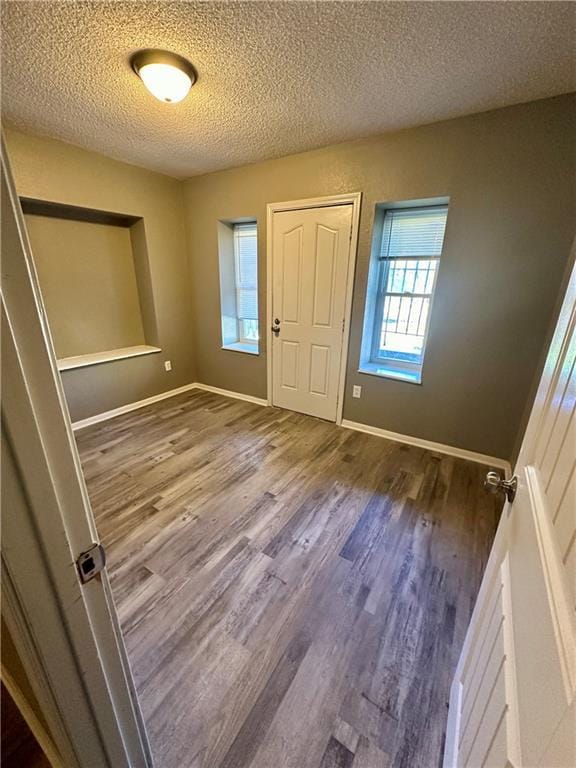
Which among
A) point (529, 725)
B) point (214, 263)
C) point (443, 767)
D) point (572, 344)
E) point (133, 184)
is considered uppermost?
point (133, 184)

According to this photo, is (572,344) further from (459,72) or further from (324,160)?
(324,160)

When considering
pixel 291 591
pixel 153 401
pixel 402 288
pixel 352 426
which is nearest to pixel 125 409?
pixel 153 401

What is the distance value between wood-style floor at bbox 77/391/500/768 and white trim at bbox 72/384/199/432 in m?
0.51

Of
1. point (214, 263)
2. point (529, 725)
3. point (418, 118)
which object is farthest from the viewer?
point (214, 263)

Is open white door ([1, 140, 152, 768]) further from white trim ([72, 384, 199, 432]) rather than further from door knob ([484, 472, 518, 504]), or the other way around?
white trim ([72, 384, 199, 432])

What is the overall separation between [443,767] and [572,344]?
1311 millimetres

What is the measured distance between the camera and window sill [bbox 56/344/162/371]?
9.66 ft

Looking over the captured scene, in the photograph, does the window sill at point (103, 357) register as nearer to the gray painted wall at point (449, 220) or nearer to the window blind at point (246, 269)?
the gray painted wall at point (449, 220)

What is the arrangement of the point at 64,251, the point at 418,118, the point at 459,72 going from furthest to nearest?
the point at 64,251
the point at 418,118
the point at 459,72

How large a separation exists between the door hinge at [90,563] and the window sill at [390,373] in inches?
103

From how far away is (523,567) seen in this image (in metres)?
0.60

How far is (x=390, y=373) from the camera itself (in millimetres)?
2879

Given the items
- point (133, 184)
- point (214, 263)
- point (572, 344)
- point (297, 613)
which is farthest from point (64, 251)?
point (572, 344)

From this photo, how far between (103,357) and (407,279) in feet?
10.4
